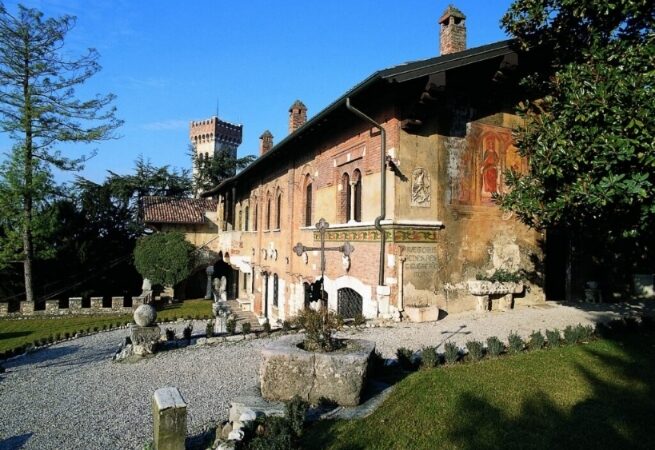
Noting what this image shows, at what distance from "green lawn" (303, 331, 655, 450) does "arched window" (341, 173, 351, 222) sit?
23.5 ft

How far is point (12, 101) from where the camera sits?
24141mm

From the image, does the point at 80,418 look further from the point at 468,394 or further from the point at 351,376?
the point at 468,394

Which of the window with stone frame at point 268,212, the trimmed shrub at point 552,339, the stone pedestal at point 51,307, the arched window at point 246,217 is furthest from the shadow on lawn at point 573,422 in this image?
the stone pedestal at point 51,307

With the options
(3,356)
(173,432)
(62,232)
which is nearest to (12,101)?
(62,232)

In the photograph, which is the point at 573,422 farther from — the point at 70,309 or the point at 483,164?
the point at 70,309

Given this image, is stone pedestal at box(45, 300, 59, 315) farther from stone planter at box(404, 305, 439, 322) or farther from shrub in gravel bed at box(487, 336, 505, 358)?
shrub in gravel bed at box(487, 336, 505, 358)

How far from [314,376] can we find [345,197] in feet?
28.2

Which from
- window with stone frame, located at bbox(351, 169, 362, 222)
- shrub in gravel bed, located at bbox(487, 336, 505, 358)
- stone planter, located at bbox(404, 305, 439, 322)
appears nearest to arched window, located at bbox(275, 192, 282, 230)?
window with stone frame, located at bbox(351, 169, 362, 222)

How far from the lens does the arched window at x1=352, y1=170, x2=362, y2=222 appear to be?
12.6m

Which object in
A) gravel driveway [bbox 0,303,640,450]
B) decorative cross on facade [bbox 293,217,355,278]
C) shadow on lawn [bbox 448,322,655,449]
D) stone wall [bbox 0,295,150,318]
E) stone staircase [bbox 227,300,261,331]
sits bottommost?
stone staircase [bbox 227,300,261,331]

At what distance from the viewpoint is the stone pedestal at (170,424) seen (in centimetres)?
446

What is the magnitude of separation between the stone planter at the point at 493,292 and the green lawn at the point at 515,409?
4.22 meters

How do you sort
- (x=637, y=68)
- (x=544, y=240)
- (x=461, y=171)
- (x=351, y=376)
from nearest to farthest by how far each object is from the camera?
(x=351, y=376)
(x=637, y=68)
(x=461, y=171)
(x=544, y=240)

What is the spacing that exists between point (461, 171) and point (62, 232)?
26119 mm
